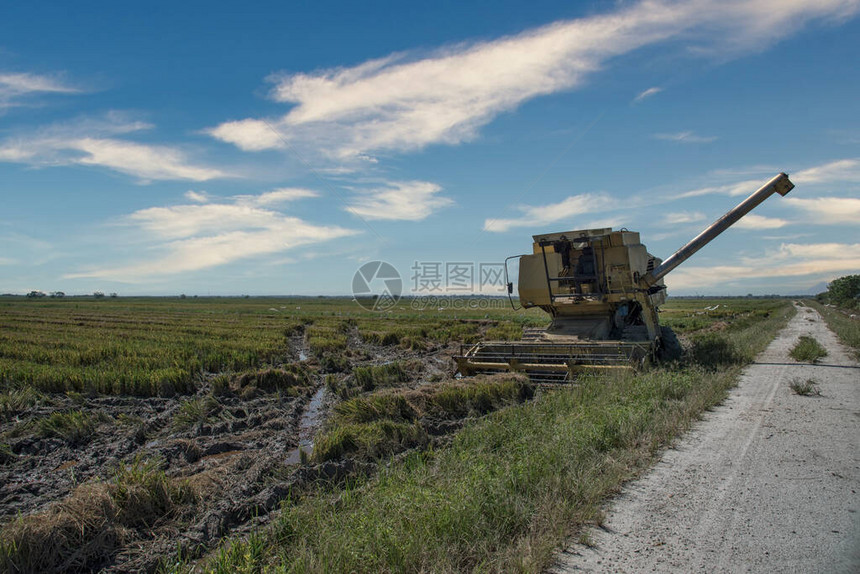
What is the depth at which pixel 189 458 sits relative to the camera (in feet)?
24.4

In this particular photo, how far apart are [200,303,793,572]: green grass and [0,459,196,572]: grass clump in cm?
113

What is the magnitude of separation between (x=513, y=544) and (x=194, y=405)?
8131mm

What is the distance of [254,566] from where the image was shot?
3.96 meters

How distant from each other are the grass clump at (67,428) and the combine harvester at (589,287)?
24.8ft

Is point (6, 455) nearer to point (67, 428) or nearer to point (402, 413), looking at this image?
point (67, 428)

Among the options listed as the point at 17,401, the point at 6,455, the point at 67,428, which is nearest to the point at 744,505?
the point at 6,455

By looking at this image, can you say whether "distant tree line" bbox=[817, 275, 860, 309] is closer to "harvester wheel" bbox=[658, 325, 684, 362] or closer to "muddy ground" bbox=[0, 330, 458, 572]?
"harvester wheel" bbox=[658, 325, 684, 362]

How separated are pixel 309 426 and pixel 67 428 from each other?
4.06 m

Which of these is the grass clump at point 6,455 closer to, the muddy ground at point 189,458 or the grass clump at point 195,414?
the muddy ground at point 189,458

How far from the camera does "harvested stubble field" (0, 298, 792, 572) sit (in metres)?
4.10

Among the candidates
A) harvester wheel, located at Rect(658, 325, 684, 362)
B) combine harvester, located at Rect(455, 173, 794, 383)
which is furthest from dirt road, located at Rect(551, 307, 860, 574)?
harvester wheel, located at Rect(658, 325, 684, 362)

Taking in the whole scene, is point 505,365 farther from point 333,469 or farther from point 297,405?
point 333,469

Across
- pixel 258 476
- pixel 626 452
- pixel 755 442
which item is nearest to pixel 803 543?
pixel 626 452

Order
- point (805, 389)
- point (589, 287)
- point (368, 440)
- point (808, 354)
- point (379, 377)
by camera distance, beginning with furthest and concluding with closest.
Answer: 1. point (808, 354)
2. point (379, 377)
3. point (589, 287)
4. point (805, 389)
5. point (368, 440)
